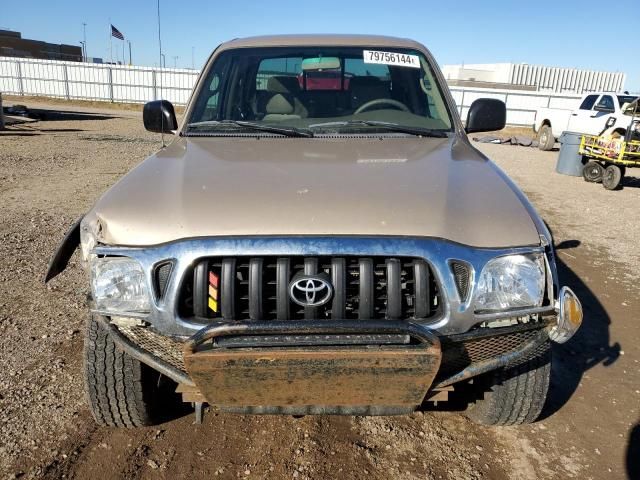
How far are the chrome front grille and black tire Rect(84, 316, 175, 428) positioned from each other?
54cm

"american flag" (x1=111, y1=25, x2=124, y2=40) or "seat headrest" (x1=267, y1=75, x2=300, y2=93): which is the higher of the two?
"american flag" (x1=111, y1=25, x2=124, y2=40)

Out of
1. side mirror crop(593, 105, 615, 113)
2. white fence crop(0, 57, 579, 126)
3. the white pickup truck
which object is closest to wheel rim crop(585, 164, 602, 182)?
the white pickup truck

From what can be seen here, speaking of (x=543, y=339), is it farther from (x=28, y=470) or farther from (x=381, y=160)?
(x=28, y=470)

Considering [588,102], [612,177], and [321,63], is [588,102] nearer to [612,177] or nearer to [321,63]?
[612,177]

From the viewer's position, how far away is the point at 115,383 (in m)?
2.22

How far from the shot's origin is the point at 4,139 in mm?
12867

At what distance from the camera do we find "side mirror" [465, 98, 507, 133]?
10.9 feet

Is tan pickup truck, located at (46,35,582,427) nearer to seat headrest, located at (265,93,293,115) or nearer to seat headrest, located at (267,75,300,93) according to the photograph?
seat headrest, located at (265,93,293,115)

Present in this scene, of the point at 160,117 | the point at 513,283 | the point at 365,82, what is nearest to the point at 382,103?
the point at 365,82

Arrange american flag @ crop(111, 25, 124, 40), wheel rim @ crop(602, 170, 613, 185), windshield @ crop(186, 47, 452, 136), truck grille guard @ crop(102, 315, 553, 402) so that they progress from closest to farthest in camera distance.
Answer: truck grille guard @ crop(102, 315, 553, 402), windshield @ crop(186, 47, 452, 136), wheel rim @ crop(602, 170, 613, 185), american flag @ crop(111, 25, 124, 40)

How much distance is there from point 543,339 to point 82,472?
6.70 feet

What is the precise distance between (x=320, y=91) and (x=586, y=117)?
1392cm

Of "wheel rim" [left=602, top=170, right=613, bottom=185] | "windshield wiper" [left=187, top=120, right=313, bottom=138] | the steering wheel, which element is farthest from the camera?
"wheel rim" [left=602, top=170, right=613, bottom=185]

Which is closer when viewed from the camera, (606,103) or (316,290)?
(316,290)
